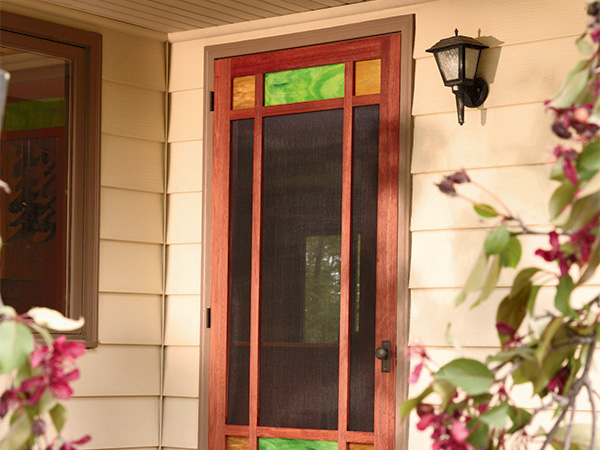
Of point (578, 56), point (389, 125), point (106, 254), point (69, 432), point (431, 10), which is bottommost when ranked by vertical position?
point (69, 432)

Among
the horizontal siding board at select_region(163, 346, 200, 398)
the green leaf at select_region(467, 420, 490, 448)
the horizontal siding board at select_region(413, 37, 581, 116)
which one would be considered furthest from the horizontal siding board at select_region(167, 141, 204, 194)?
the green leaf at select_region(467, 420, 490, 448)

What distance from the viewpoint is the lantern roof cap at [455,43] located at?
3314 millimetres

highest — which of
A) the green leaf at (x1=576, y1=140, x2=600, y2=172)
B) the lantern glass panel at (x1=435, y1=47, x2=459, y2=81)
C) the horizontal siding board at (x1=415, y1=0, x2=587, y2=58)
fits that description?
the horizontal siding board at (x1=415, y1=0, x2=587, y2=58)

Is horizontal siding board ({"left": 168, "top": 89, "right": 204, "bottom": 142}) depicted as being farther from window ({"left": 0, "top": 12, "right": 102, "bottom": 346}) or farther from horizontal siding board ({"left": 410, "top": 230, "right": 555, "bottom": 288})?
horizontal siding board ({"left": 410, "top": 230, "right": 555, "bottom": 288})

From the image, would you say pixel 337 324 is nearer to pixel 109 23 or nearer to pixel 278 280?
pixel 278 280

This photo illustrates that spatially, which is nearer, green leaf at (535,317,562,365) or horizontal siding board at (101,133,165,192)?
green leaf at (535,317,562,365)

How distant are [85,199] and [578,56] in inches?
85.1

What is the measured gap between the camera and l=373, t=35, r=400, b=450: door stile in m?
3.56

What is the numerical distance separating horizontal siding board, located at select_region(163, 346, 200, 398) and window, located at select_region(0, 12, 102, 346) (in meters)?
0.43

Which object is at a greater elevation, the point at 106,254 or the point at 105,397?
the point at 106,254

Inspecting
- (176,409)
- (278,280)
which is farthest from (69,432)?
(278,280)

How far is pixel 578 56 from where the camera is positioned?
10.6 ft

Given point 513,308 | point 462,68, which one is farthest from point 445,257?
point 513,308

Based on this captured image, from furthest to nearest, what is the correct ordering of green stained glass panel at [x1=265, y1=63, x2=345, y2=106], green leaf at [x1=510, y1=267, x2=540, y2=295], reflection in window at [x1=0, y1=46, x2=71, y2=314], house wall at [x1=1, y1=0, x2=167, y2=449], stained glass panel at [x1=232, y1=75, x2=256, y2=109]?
stained glass panel at [x1=232, y1=75, x2=256, y2=109]
house wall at [x1=1, y1=0, x2=167, y2=449]
green stained glass panel at [x1=265, y1=63, x2=345, y2=106]
reflection in window at [x1=0, y1=46, x2=71, y2=314]
green leaf at [x1=510, y1=267, x2=540, y2=295]
